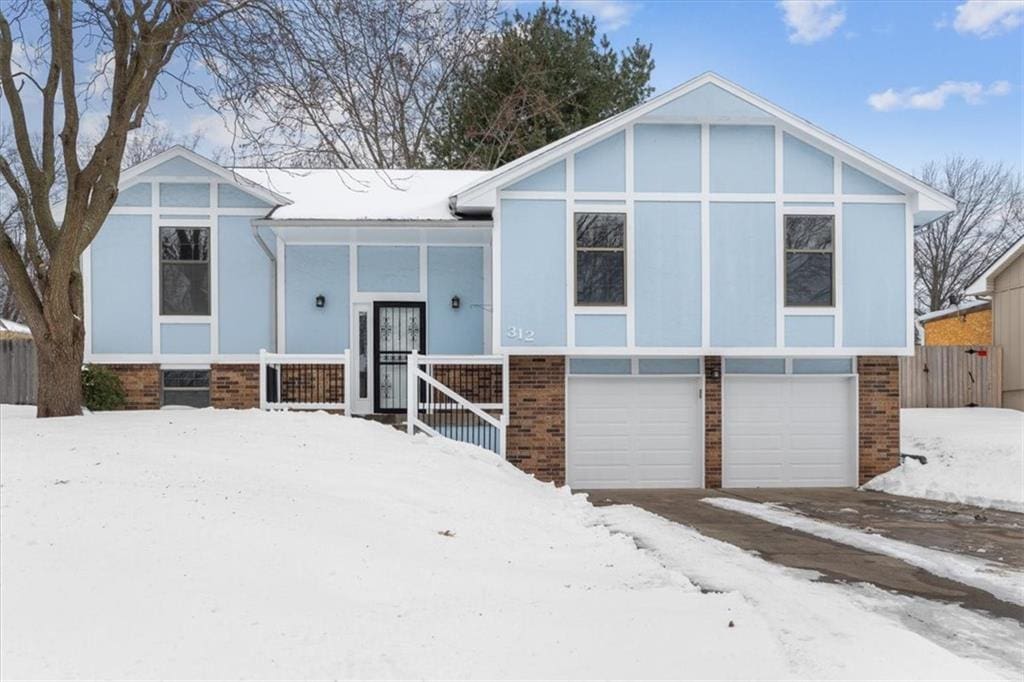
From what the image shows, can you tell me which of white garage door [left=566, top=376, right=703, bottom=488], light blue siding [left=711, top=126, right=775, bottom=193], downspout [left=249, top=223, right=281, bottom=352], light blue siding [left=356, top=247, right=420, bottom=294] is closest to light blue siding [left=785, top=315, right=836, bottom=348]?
white garage door [left=566, top=376, right=703, bottom=488]

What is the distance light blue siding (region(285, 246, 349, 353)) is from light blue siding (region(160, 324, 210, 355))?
1.43 metres

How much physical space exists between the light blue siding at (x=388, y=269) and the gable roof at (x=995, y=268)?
1402 cm

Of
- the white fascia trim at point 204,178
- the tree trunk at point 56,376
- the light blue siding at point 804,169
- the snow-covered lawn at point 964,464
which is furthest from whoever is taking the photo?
the white fascia trim at point 204,178

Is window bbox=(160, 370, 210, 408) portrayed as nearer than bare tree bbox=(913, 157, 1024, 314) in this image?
Yes

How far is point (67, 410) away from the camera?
1087 centimetres

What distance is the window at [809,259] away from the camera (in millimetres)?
13570

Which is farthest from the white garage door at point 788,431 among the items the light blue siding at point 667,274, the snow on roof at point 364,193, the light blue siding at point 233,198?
the light blue siding at point 233,198

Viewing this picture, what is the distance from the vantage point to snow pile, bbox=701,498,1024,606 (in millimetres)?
6785

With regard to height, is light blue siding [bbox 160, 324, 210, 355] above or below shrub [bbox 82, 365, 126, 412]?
above

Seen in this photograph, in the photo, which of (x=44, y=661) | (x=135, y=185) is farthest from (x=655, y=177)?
(x=44, y=661)

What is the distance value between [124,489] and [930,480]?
11889 millimetres

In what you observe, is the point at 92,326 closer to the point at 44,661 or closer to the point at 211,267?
the point at 211,267

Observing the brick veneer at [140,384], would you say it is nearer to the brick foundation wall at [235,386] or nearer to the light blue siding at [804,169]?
the brick foundation wall at [235,386]

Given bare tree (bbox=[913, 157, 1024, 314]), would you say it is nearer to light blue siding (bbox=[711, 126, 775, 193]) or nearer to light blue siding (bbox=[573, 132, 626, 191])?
light blue siding (bbox=[711, 126, 775, 193])
